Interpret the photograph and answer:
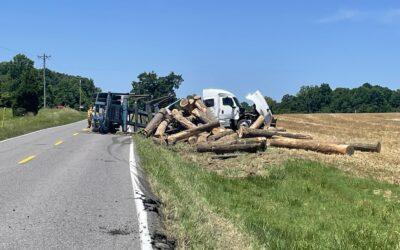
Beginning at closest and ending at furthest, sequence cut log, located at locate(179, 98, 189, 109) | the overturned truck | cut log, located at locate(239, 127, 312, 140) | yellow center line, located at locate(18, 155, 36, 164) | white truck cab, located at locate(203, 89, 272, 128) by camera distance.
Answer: yellow center line, located at locate(18, 155, 36, 164) → cut log, located at locate(239, 127, 312, 140) → cut log, located at locate(179, 98, 189, 109) → the overturned truck → white truck cab, located at locate(203, 89, 272, 128)

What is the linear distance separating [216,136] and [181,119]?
12.3 ft

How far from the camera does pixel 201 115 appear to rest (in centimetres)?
2838

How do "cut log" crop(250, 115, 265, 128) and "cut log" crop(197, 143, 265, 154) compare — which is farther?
"cut log" crop(250, 115, 265, 128)

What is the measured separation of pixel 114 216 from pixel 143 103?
26057 millimetres

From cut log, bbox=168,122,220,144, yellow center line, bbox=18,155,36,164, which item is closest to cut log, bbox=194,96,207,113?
cut log, bbox=168,122,220,144

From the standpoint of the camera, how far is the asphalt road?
7.12 metres

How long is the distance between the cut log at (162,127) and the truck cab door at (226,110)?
17.5 feet

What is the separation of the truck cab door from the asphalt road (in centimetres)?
1643

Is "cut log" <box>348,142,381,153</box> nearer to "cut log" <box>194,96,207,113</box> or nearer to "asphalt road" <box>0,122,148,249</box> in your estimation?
"asphalt road" <box>0,122,148,249</box>

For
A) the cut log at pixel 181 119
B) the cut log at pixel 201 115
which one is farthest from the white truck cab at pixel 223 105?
the cut log at pixel 181 119

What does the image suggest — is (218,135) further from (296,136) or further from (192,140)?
(296,136)

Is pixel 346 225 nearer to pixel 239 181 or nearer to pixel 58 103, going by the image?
pixel 239 181

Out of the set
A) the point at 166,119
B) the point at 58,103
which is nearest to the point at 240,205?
the point at 166,119

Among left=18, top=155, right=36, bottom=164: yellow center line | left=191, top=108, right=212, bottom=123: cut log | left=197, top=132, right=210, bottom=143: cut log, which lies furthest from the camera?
left=191, top=108, right=212, bottom=123: cut log
